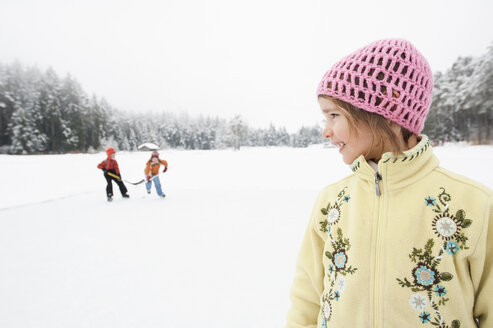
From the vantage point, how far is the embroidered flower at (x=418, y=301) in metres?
0.92

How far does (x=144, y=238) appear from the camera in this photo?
440 cm

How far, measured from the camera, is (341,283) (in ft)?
3.44

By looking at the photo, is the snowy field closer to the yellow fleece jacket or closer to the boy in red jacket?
the yellow fleece jacket

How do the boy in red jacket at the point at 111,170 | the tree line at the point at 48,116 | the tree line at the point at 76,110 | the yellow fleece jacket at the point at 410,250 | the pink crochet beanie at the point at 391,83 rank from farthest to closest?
the tree line at the point at 48,116
the tree line at the point at 76,110
the boy in red jacket at the point at 111,170
the pink crochet beanie at the point at 391,83
the yellow fleece jacket at the point at 410,250

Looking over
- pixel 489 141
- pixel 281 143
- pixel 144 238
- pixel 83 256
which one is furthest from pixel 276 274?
pixel 281 143

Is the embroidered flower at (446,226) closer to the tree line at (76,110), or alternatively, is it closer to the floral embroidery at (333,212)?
the floral embroidery at (333,212)

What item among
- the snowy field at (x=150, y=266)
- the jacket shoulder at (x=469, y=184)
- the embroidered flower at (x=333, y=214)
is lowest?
the snowy field at (x=150, y=266)

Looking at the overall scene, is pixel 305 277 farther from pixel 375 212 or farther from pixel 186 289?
pixel 186 289

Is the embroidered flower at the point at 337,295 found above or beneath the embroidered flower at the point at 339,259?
beneath

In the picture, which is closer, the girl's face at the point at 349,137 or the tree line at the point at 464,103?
the girl's face at the point at 349,137

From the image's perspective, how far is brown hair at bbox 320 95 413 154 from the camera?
1025 mm

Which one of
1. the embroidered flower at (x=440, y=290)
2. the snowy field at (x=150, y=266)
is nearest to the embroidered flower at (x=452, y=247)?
the embroidered flower at (x=440, y=290)

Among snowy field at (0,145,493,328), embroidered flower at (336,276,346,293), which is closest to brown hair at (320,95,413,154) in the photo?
embroidered flower at (336,276,346,293)

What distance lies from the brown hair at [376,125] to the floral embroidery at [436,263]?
0.26 meters
